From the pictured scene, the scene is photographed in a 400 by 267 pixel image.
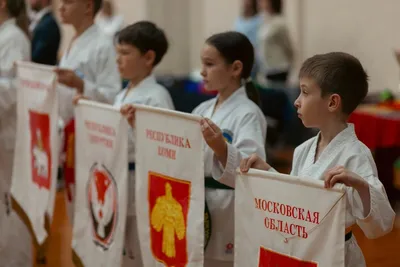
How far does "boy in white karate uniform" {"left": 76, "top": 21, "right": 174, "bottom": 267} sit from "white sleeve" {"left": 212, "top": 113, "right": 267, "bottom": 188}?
2.20 feet

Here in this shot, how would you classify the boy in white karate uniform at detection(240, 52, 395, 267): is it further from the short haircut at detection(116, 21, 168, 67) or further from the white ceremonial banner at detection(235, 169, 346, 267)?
the short haircut at detection(116, 21, 168, 67)

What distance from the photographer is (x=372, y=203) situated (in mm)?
2545

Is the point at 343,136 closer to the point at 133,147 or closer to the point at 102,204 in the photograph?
the point at 133,147

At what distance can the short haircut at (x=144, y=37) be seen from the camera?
4.00 meters

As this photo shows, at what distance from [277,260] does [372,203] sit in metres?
0.42

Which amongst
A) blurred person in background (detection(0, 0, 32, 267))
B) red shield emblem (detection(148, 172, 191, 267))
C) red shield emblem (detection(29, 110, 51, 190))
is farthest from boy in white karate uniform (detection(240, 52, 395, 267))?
blurred person in background (detection(0, 0, 32, 267))

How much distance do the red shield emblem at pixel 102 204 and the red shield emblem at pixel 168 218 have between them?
1.28 ft

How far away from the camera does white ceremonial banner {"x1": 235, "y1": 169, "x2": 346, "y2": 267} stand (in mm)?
2574

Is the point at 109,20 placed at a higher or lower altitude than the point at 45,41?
lower

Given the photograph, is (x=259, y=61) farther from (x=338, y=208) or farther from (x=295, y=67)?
(x=338, y=208)

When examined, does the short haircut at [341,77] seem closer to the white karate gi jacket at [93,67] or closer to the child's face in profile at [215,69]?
the child's face in profile at [215,69]

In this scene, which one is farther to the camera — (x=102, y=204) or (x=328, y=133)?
(x=102, y=204)

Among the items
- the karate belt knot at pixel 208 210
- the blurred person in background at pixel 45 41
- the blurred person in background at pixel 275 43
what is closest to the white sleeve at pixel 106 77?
the karate belt knot at pixel 208 210

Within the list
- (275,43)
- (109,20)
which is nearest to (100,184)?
(275,43)
